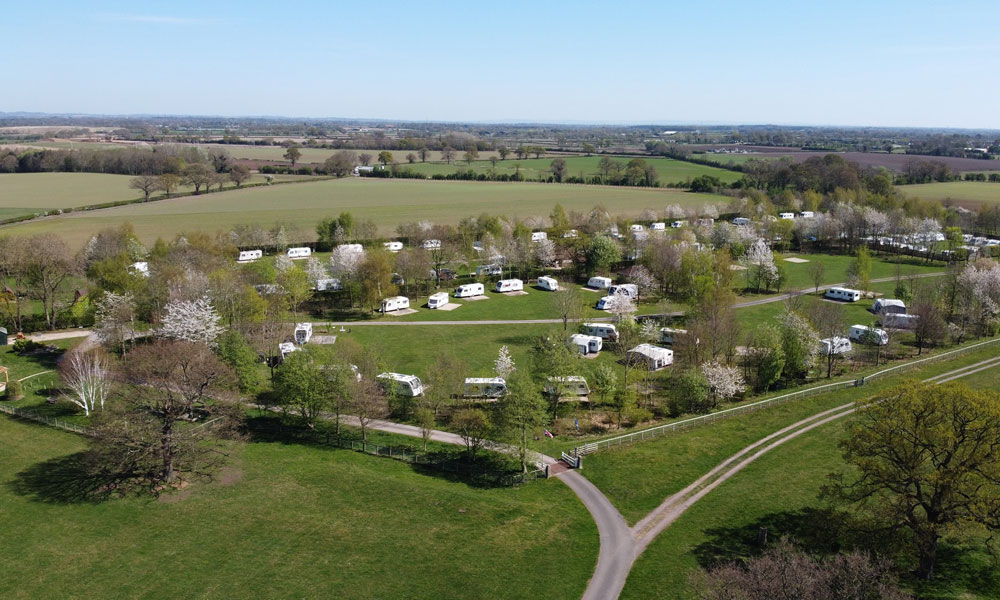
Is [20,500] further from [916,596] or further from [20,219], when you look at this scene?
[20,219]

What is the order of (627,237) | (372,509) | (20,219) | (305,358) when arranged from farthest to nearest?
(20,219)
(627,237)
(305,358)
(372,509)

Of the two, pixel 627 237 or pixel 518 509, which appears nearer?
pixel 518 509

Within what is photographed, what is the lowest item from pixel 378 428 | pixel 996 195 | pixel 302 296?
pixel 378 428

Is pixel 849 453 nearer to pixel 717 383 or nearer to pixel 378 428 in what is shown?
pixel 717 383

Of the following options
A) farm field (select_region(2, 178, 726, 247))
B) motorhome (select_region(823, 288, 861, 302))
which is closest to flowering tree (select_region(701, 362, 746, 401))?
motorhome (select_region(823, 288, 861, 302))

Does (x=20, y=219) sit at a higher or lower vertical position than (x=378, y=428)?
higher

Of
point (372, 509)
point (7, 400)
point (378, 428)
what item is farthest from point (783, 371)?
point (7, 400)

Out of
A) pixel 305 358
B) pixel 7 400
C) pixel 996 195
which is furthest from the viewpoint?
pixel 996 195

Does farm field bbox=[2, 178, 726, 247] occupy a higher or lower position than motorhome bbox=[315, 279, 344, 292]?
higher

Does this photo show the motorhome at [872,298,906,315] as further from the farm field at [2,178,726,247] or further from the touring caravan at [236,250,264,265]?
the touring caravan at [236,250,264,265]
